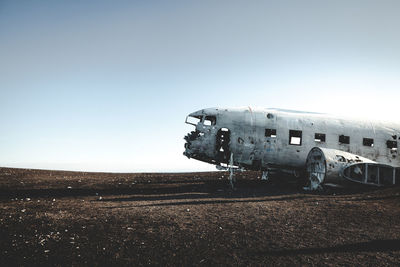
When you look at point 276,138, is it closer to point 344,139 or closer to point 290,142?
point 290,142

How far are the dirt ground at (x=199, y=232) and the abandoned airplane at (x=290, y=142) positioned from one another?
4884mm

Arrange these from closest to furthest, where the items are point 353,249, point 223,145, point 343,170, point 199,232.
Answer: point 353,249
point 199,232
point 343,170
point 223,145

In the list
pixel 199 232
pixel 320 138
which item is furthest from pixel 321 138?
pixel 199 232

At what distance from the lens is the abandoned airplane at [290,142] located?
48.7ft

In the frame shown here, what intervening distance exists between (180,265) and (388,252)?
4568 millimetres

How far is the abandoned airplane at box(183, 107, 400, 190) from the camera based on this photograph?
48.7ft

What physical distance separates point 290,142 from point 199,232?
38.7ft

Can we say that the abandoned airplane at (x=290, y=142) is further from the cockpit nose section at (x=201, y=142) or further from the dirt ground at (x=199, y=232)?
the dirt ground at (x=199, y=232)

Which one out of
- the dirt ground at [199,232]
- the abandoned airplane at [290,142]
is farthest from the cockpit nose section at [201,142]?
the dirt ground at [199,232]

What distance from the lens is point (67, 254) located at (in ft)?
16.3

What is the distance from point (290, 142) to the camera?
16.3m

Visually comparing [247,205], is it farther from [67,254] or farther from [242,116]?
[242,116]

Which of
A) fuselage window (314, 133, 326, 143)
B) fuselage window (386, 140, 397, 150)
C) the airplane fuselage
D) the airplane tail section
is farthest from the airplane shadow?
fuselage window (386, 140, 397, 150)

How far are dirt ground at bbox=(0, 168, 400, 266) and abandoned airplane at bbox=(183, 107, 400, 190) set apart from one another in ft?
16.0
